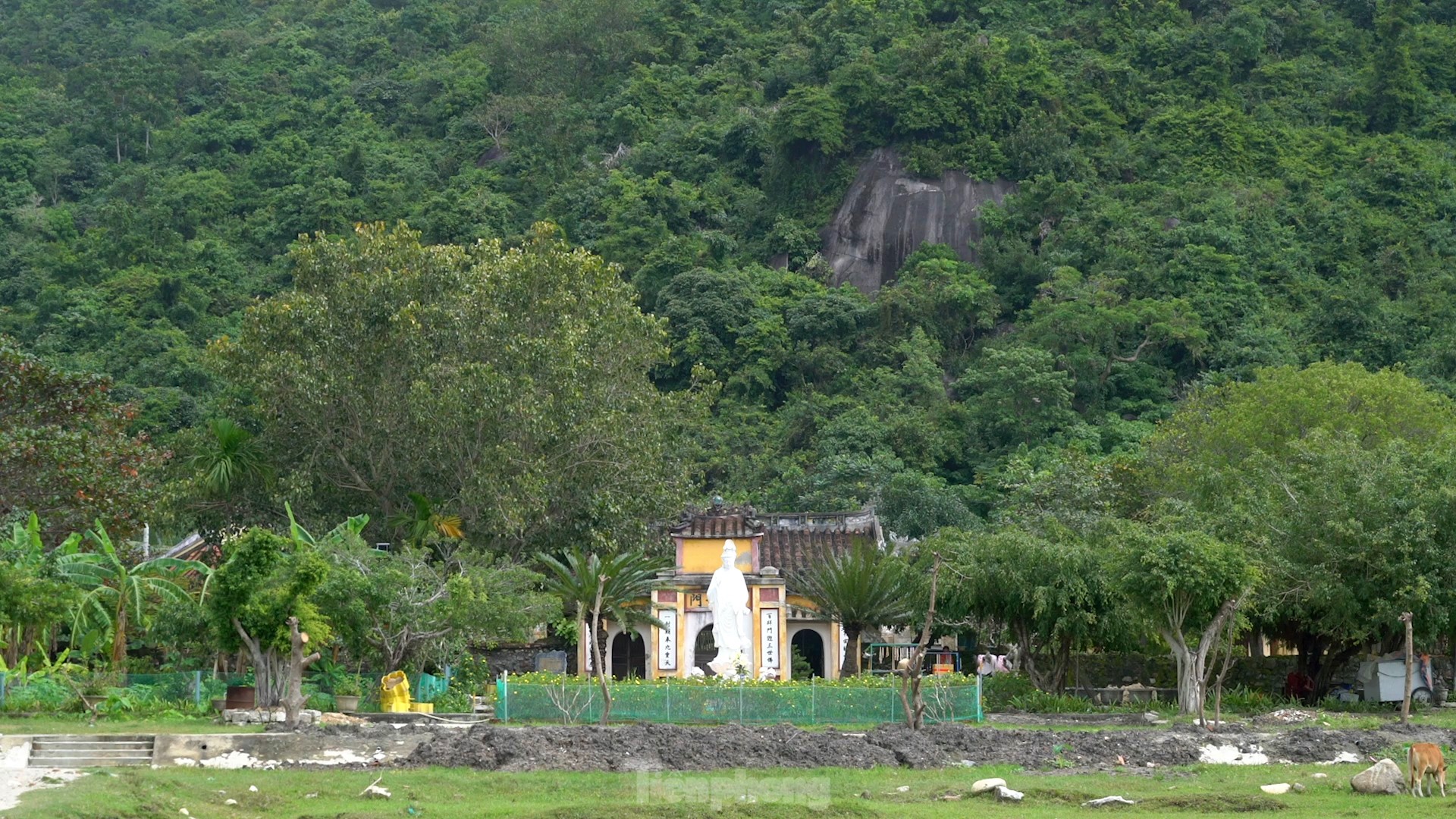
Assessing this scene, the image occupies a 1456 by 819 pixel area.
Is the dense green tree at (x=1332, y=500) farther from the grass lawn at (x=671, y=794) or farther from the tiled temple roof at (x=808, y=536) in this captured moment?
the grass lawn at (x=671, y=794)

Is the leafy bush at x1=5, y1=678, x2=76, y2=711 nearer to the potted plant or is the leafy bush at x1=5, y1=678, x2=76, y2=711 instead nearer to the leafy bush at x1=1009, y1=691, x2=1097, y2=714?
the potted plant

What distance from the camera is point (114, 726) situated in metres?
30.0

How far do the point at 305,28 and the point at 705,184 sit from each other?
4214cm

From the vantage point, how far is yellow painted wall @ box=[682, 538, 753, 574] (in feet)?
144

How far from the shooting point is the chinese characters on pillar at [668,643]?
4338 centimetres

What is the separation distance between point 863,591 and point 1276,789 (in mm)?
19069

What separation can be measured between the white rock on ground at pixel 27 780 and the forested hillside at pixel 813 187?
3201 centimetres

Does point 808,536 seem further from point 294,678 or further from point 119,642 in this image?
point 294,678

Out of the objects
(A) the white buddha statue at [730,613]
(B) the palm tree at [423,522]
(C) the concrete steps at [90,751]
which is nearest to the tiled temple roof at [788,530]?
(A) the white buddha statue at [730,613]

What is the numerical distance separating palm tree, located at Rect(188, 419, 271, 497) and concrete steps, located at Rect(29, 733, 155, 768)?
1963 cm

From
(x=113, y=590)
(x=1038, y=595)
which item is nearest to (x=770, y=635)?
(x=1038, y=595)

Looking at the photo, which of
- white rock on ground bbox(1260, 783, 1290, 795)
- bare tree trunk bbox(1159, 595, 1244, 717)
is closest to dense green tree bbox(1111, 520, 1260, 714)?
bare tree trunk bbox(1159, 595, 1244, 717)

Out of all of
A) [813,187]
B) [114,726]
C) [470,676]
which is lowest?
[114,726]

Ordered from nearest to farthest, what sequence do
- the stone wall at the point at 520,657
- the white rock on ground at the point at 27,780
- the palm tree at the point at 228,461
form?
Answer: the white rock on ground at the point at 27,780, the stone wall at the point at 520,657, the palm tree at the point at 228,461
